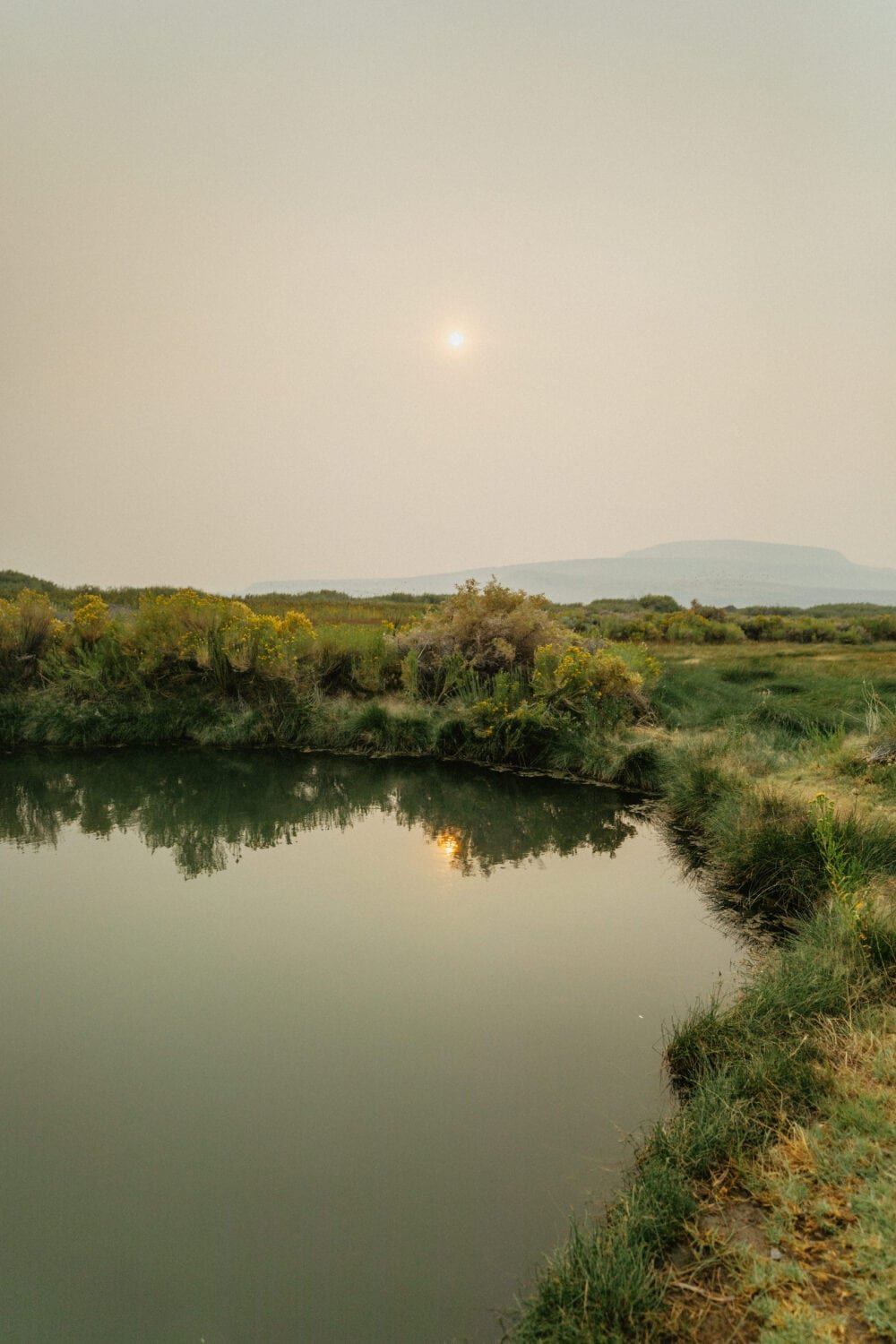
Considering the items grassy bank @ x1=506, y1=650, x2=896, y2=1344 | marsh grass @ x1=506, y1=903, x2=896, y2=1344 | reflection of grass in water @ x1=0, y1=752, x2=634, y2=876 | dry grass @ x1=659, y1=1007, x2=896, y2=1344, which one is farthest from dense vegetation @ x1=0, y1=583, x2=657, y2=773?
dry grass @ x1=659, y1=1007, x2=896, y2=1344

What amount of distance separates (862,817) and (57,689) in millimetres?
9902

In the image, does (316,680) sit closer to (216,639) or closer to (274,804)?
(216,639)

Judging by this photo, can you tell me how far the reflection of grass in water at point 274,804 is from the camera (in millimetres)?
6617

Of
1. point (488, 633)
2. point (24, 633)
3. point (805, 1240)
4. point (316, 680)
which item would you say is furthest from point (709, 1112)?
point (24, 633)

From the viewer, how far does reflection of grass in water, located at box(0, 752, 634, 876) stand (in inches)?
261

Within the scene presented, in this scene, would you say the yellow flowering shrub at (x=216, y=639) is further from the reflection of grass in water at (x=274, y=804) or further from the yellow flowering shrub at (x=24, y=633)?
the yellow flowering shrub at (x=24, y=633)

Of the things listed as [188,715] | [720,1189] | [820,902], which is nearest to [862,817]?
[820,902]

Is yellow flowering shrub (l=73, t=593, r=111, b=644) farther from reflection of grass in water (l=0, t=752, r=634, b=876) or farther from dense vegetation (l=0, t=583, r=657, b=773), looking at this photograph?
reflection of grass in water (l=0, t=752, r=634, b=876)

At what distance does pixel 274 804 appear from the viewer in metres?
7.71

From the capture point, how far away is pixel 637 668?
10219mm

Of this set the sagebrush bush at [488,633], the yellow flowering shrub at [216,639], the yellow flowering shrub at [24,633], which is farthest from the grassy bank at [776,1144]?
the yellow flowering shrub at [24,633]

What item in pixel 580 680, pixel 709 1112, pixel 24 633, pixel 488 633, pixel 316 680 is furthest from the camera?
pixel 24 633

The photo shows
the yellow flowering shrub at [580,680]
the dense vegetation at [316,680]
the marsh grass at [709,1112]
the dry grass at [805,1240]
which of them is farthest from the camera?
the dense vegetation at [316,680]

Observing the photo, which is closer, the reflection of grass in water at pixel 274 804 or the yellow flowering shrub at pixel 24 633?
the reflection of grass in water at pixel 274 804
